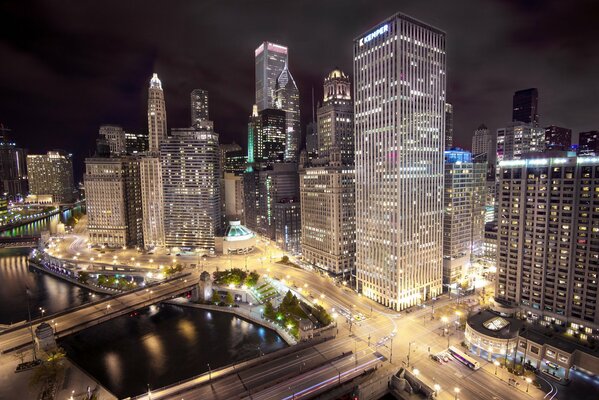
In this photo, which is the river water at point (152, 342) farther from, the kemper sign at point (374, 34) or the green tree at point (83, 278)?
the kemper sign at point (374, 34)

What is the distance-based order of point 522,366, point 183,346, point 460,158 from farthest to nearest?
point 460,158
point 183,346
point 522,366

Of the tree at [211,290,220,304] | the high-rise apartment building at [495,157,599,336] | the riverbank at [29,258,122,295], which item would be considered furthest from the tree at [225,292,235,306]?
the high-rise apartment building at [495,157,599,336]

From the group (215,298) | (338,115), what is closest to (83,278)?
(215,298)

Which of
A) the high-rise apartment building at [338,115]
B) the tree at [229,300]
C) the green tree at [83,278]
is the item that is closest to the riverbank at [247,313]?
the tree at [229,300]

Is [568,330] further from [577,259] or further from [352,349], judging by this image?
[352,349]

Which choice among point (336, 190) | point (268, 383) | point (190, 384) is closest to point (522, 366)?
point (268, 383)

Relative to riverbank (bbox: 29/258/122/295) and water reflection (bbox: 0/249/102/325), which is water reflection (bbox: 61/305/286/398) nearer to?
water reflection (bbox: 0/249/102/325)

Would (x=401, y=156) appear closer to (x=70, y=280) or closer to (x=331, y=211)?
(x=331, y=211)
